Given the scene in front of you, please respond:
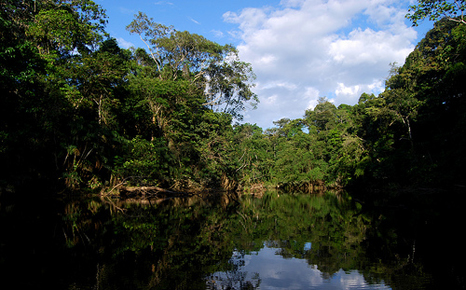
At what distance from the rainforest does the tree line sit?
10 centimetres

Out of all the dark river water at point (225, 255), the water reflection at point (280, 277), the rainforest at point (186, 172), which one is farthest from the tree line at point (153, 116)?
the water reflection at point (280, 277)

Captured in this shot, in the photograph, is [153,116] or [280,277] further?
[153,116]

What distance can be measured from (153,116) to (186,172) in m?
4.62

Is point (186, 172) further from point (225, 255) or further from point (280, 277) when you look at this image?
point (280, 277)

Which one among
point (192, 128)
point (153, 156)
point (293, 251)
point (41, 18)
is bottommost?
point (293, 251)

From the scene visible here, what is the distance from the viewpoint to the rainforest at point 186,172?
4234 mm

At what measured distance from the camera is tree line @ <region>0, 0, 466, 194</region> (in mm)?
12328

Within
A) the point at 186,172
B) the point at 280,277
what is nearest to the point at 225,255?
the point at 280,277

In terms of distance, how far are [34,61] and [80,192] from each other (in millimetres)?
6729

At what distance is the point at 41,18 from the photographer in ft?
46.9

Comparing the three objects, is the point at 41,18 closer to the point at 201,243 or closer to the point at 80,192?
the point at 80,192

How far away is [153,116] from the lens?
19906mm

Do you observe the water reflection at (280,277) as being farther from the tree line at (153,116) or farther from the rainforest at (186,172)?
the tree line at (153,116)

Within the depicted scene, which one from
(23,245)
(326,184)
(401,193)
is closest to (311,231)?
(23,245)
